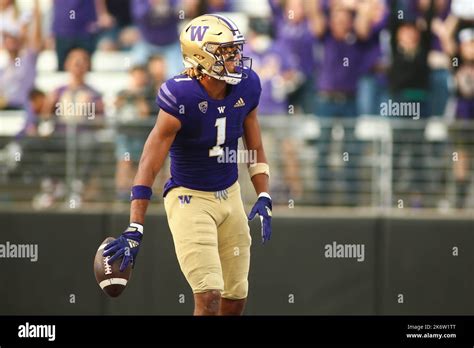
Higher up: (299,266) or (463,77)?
(463,77)

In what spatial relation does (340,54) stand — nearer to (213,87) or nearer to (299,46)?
(299,46)

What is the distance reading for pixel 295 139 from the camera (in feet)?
41.5

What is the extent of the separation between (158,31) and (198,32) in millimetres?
4965

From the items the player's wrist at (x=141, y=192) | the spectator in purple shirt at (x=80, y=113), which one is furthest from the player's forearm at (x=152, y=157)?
the spectator in purple shirt at (x=80, y=113)

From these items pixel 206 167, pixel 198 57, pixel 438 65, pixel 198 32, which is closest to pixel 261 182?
pixel 206 167

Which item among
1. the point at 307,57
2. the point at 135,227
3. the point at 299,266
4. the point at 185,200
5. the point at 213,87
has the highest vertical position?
the point at 307,57

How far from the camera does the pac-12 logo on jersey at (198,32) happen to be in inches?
347

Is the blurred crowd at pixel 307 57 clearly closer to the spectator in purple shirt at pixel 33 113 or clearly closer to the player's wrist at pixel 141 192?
the spectator in purple shirt at pixel 33 113

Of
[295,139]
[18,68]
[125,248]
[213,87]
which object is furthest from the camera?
[18,68]

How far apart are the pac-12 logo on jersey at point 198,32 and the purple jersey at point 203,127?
11.5 inches

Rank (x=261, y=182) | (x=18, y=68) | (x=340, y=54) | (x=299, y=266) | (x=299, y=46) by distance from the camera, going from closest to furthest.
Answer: (x=261, y=182) → (x=299, y=266) → (x=340, y=54) → (x=299, y=46) → (x=18, y=68)

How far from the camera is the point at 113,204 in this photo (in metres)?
12.5
